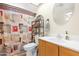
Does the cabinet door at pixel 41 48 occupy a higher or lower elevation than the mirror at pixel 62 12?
lower

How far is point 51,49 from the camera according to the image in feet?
4.32

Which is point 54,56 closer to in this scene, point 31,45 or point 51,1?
point 31,45

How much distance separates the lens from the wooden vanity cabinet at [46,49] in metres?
1.28

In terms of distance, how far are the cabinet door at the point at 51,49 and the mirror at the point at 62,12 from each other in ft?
0.97

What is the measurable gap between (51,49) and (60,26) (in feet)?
0.97

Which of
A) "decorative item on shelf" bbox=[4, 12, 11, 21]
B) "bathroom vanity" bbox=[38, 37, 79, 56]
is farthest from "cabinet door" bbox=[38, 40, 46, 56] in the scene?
"decorative item on shelf" bbox=[4, 12, 11, 21]

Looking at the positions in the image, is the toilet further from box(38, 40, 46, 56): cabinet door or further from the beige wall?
the beige wall

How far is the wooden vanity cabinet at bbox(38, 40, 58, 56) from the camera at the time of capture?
50.6 inches

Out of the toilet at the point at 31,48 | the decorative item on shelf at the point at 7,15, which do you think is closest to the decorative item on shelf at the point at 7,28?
the decorative item on shelf at the point at 7,15

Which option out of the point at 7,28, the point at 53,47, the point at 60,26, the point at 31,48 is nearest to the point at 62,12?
the point at 60,26

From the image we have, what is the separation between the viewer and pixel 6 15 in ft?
4.14

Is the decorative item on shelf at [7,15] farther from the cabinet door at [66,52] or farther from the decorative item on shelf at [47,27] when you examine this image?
the cabinet door at [66,52]

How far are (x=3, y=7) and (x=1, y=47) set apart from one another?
1.40 ft

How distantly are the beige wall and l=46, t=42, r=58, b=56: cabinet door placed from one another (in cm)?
13
